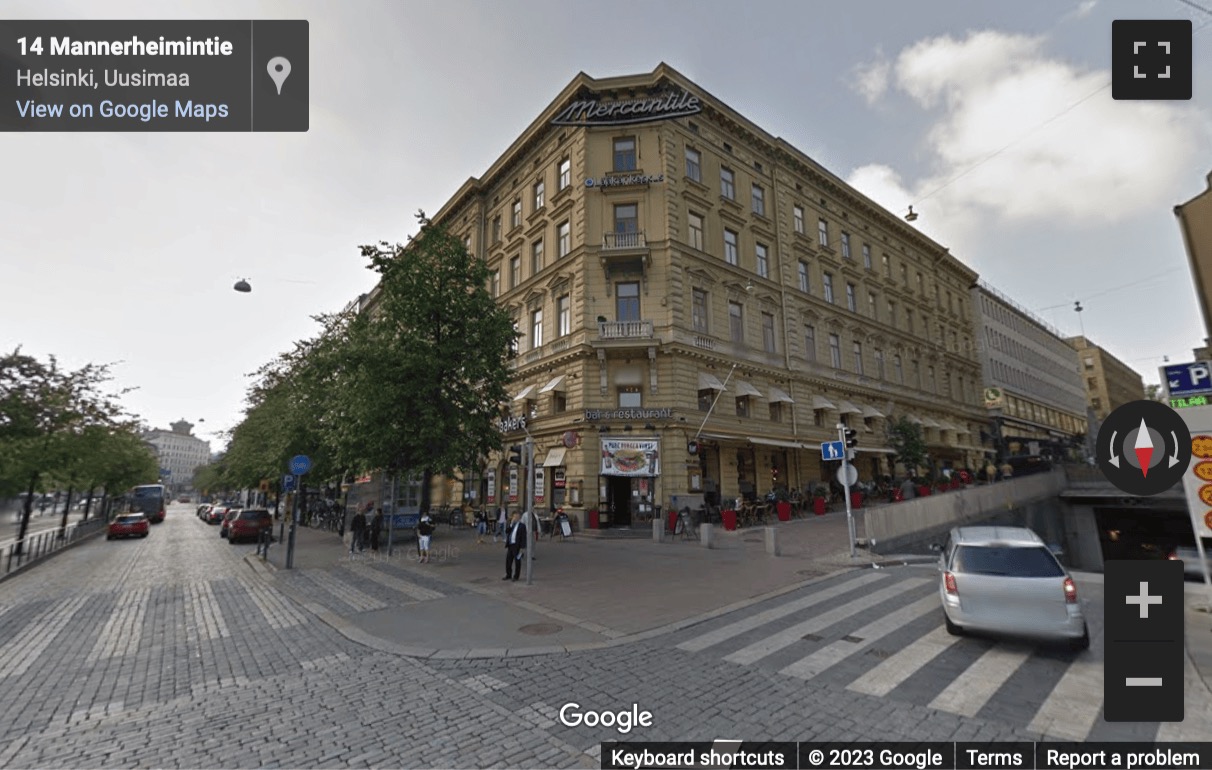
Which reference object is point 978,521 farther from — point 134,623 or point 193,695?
point 134,623

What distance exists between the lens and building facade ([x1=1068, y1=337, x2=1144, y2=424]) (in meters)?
36.3

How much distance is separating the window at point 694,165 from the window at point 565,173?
6.41m

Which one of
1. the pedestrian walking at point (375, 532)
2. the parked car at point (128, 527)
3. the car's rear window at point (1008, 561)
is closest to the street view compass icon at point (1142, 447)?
the car's rear window at point (1008, 561)

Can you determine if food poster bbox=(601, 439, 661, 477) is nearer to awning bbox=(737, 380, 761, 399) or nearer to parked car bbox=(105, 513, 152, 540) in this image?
awning bbox=(737, 380, 761, 399)

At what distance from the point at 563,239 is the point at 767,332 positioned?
12643mm

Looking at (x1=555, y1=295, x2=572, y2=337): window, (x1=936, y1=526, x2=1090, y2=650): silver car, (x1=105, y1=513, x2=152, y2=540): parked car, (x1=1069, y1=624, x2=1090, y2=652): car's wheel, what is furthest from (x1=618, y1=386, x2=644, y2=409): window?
(x1=105, y1=513, x2=152, y2=540): parked car

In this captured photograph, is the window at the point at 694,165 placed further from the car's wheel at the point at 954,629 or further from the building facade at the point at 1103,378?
the building facade at the point at 1103,378

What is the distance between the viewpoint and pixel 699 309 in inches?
1005

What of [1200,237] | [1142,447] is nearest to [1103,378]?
[1200,237]

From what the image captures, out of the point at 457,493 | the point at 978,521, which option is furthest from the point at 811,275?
the point at 457,493

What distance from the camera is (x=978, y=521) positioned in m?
21.8

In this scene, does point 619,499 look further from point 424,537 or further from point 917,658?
point 917,658

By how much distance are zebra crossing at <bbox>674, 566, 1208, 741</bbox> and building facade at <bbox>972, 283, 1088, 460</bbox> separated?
4491 cm

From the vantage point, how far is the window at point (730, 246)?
27844mm
